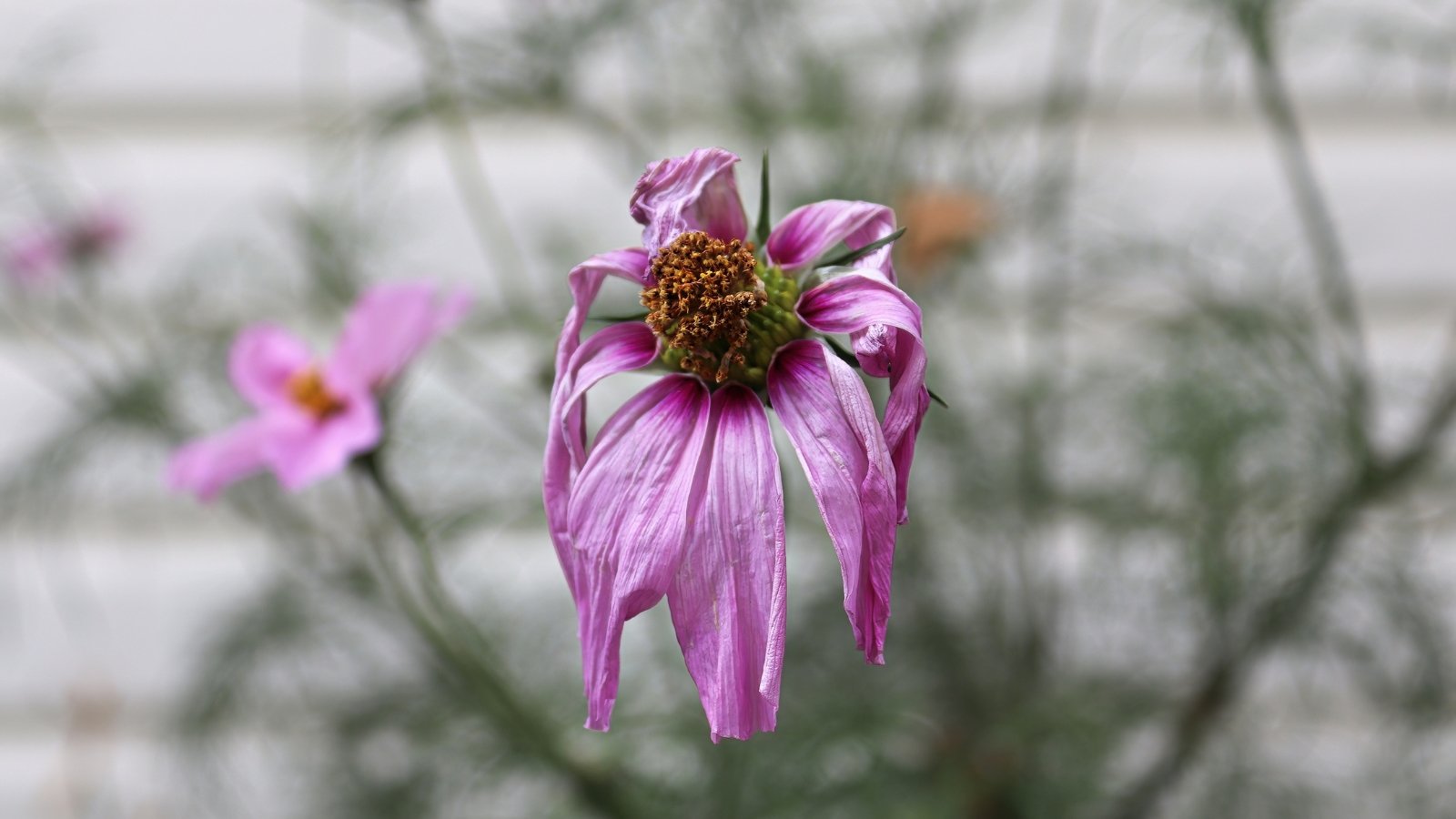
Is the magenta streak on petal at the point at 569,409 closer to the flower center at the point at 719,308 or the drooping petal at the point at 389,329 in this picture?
the flower center at the point at 719,308

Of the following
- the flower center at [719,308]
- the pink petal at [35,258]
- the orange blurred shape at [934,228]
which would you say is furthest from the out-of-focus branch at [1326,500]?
the pink petal at [35,258]

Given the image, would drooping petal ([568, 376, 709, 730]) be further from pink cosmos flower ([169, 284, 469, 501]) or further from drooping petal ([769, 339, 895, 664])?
pink cosmos flower ([169, 284, 469, 501])

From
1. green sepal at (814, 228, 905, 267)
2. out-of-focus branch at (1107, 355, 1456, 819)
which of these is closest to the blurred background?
out-of-focus branch at (1107, 355, 1456, 819)

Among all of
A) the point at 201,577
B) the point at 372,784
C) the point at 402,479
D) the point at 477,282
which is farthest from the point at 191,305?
the point at 201,577

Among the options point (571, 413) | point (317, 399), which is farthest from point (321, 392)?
point (571, 413)

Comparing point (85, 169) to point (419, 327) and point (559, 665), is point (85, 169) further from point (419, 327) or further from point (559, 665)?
point (419, 327)

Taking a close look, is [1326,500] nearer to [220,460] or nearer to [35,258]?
[220,460]
